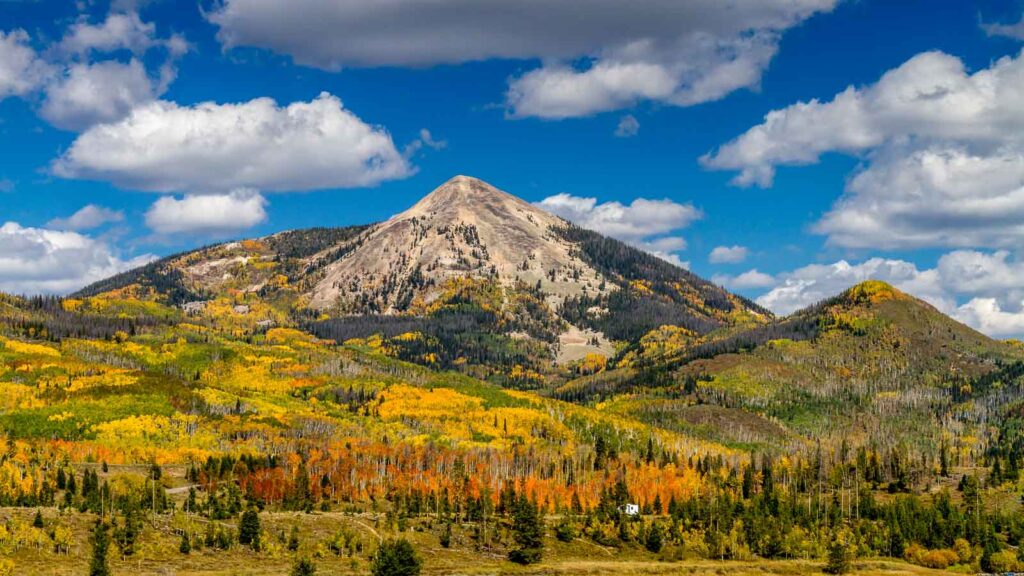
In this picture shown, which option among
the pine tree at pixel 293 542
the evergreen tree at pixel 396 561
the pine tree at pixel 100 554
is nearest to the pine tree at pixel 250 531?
the pine tree at pixel 293 542

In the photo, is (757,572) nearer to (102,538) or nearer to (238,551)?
(238,551)

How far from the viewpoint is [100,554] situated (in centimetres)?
15838

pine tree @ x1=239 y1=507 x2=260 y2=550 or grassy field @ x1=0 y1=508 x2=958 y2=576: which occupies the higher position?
pine tree @ x1=239 y1=507 x2=260 y2=550

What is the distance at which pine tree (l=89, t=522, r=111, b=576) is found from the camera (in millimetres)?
154500

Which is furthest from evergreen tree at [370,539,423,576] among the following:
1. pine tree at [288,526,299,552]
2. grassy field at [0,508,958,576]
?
pine tree at [288,526,299,552]

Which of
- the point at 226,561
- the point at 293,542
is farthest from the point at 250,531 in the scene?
the point at 226,561

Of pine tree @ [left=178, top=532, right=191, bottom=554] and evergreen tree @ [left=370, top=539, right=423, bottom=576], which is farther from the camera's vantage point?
pine tree @ [left=178, top=532, right=191, bottom=554]

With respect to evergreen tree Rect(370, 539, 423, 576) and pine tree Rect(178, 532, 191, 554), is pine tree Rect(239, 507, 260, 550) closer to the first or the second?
pine tree Rect(178, 532, 191, 554)

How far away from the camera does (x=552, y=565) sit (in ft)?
653

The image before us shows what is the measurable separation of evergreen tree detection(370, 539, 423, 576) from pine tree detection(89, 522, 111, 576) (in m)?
45.6

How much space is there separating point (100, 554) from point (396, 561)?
165 ft

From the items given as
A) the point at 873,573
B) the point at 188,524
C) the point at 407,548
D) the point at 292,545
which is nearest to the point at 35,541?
the point at 188,524

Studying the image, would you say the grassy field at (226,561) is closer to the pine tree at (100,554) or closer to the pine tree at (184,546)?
the pine tree at (184,546)

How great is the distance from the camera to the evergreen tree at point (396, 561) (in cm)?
17012
